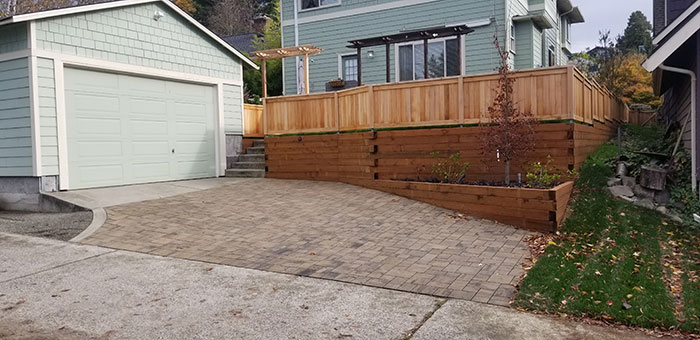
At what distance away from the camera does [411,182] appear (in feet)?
30.2

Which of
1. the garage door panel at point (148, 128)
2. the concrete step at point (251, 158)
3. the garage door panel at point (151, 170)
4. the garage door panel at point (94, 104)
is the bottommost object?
the garage door panel at point (151, 170)

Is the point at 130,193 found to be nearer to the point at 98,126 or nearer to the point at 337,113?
the point at 98,126

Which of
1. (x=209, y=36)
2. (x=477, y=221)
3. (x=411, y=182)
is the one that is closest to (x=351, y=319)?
(x=477, y=221)

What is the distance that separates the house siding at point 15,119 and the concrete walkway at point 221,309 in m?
4.85

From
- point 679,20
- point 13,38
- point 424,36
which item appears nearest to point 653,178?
point 679,20

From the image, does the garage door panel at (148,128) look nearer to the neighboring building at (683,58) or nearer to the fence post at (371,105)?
the fence post at (371,105)

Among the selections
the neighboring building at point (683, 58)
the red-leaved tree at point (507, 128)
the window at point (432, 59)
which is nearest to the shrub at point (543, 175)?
the red-leaved tree at point (507, 128)

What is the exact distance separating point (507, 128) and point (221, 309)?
5737 millimetres

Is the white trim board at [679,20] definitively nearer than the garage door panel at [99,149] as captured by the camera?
Yes

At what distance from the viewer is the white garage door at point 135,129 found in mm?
10078

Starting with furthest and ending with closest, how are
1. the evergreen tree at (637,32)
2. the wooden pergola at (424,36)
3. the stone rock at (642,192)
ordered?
1. the evergreen tree at (637,32)
2. the wooden pergola at (424,36)
3. the stone rock at (642,192)

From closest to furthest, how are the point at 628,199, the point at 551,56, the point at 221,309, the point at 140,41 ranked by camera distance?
the point at 221,309 < the point at 628,199 < the point at 140,41 < the point at 551,56

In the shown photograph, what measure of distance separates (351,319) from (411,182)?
5.41m

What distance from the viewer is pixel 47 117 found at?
31.0 ft
